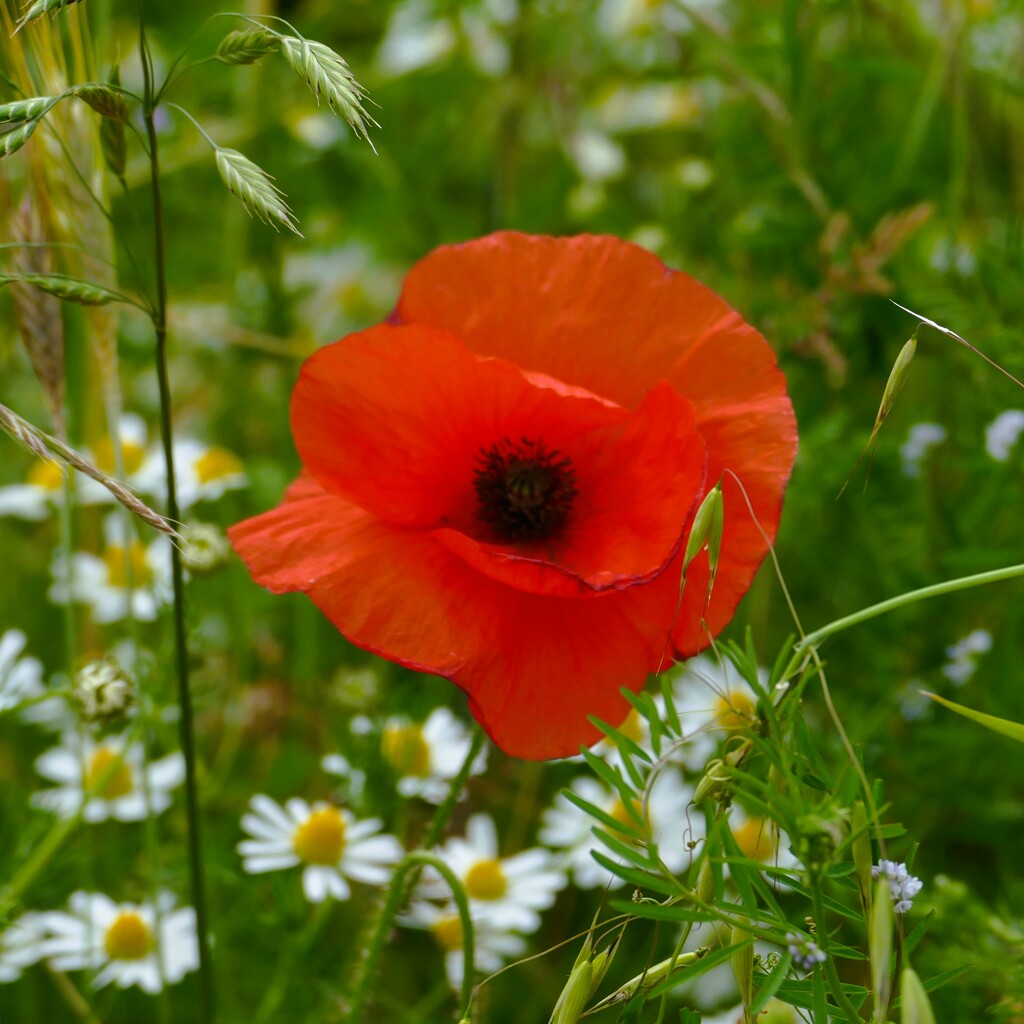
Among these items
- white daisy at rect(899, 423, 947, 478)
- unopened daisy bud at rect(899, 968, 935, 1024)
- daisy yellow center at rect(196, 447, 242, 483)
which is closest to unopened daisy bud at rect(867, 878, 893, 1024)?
unopened daisy bud at rect(899, 968, 935, 1024)

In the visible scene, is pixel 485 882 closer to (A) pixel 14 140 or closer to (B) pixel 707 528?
(B) pixel 707 528

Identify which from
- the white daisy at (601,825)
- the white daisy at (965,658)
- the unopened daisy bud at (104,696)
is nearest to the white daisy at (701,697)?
the white daisy at (601,825)

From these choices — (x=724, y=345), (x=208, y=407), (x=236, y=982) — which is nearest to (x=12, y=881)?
(x=236, y=982)

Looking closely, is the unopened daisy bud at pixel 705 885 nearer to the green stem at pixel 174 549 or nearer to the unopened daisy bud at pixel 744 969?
the unopened daisy bud at pixel 744 969

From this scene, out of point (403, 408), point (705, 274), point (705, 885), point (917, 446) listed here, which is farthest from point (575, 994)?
point (705, 274)

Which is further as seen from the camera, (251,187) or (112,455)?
(112,455)

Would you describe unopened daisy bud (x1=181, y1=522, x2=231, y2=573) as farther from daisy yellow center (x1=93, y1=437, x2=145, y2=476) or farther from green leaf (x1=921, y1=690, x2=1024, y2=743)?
green leaf (x1=921, y1=690, x2=1024, y2=743)

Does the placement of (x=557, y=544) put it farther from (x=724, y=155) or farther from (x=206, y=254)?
(x=206, y=254)
